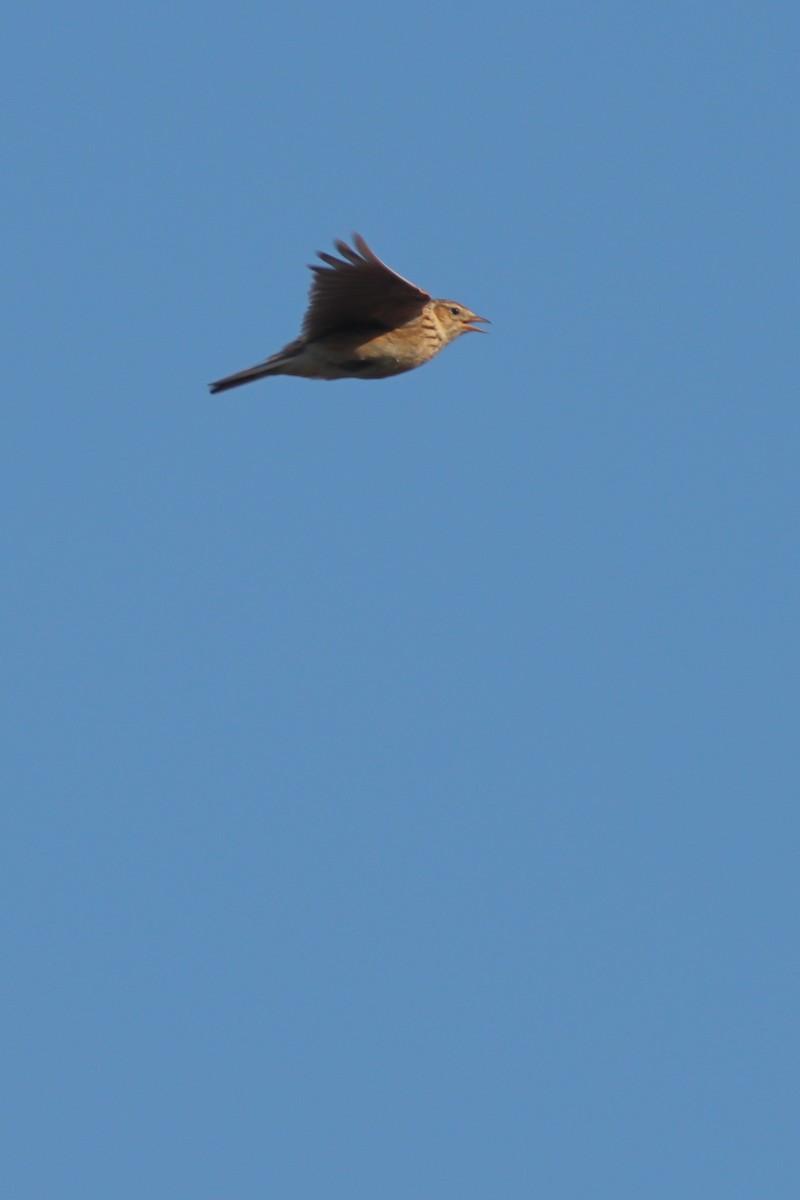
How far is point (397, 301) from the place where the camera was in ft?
50.1

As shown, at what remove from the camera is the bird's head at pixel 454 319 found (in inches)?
679

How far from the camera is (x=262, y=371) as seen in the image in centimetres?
1608

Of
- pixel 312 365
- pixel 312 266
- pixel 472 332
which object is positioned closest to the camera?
pixel 312 266

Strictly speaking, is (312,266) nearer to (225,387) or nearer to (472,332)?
(225,387)

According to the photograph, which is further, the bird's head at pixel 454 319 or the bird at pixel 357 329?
the bird's head at pixel 454 319

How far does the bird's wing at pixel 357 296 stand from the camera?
14.5 m

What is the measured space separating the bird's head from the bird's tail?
5.67 feet

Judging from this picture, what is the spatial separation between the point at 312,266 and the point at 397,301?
820 millimetres

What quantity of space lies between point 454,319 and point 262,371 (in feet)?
7.55

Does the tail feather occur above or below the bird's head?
below

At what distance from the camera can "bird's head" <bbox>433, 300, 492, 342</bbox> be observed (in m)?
17.2

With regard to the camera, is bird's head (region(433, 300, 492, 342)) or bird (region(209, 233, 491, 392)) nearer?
bird (region(209, 233, 491, 392))

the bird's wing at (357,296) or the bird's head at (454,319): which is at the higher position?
the bird's head at (454,319)

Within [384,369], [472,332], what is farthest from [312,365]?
[472,332]
